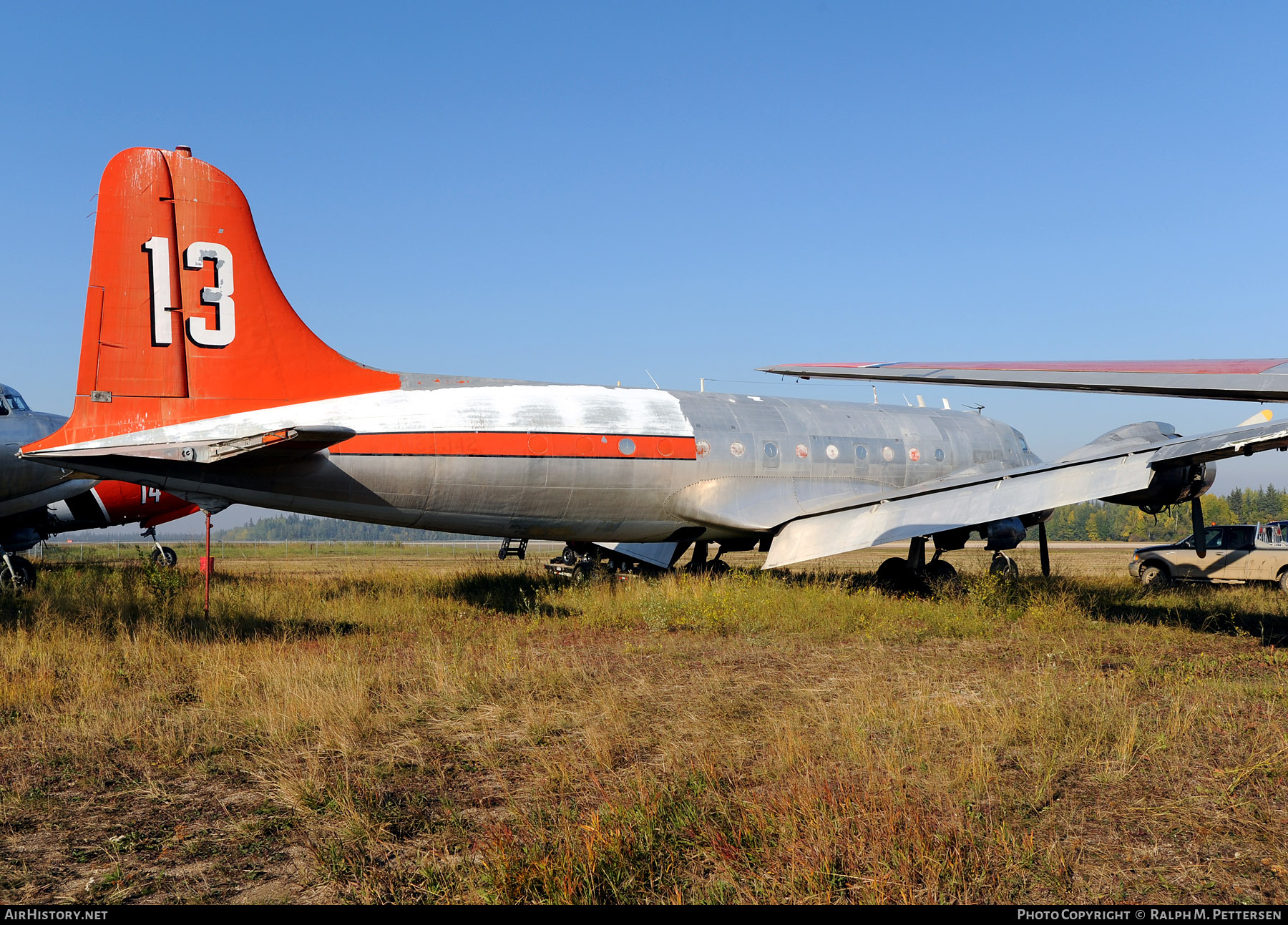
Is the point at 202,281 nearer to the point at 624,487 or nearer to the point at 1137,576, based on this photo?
the point at 624,487

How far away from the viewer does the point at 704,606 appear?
14867 mm

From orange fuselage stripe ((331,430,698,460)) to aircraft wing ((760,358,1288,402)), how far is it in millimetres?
8787

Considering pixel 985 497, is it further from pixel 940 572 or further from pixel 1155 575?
pixel 1155 575

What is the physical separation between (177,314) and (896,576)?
15157 millimetres

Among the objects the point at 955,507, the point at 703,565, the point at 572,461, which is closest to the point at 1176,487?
the point at 955,507

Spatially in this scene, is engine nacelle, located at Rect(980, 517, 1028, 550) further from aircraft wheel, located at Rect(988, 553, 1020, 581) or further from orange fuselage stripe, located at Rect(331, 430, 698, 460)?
orange fuselage stripe, located at Rect(331, 430, 698, 460)

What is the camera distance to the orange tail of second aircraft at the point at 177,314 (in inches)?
493

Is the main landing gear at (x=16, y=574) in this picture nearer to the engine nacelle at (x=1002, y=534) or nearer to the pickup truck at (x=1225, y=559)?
the engine nacelle at (x=1002, y=534)

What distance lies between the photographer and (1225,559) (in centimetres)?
2288

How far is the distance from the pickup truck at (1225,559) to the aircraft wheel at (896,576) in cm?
778

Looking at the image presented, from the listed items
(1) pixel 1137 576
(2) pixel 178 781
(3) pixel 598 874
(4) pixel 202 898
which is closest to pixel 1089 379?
(3) pixel 598 874

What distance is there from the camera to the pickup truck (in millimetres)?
22016

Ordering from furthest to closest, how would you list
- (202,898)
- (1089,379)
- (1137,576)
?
(1137,576) < (1089,379) < (202,898)
